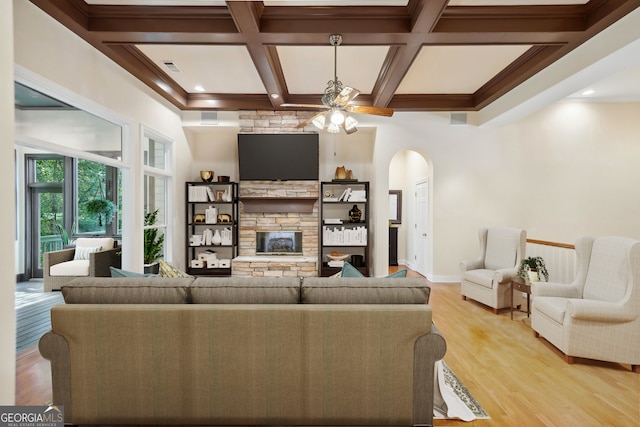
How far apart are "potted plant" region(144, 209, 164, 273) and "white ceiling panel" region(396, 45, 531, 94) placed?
4.13m

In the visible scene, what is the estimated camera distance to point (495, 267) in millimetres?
4859

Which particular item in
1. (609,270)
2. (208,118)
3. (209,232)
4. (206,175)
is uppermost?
(208,118)

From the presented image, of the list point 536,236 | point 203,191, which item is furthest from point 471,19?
point 203,191

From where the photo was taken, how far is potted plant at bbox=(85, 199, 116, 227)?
19.5ft

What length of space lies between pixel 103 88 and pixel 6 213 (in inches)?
111

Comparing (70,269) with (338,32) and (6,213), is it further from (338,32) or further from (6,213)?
(338,32)

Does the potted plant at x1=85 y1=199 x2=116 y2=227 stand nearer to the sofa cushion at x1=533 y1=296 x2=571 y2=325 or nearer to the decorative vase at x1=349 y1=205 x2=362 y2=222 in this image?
the decorative vase at x1=349 y1=205 x2=362 y2=222

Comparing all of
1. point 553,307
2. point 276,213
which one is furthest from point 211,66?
point 553,307

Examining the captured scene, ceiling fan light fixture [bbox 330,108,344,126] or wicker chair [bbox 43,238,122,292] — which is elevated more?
ceiling fan light fixture [bbox 330,108,344,126]

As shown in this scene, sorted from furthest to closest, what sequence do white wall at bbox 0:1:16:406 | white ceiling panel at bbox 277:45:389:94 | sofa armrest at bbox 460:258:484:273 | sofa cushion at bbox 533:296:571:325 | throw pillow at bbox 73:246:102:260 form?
throw pillow at bbox 73:246:102:260, sofa armrest at bbox 460:258:484:273, white ceiling panel at bbox 277:45:389:94, sofa cushion at bbox 533:296:571:325, white wall at bbox 0:1:16:406

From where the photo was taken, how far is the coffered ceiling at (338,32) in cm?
307

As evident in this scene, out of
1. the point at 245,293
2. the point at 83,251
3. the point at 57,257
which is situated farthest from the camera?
the point at 83,251

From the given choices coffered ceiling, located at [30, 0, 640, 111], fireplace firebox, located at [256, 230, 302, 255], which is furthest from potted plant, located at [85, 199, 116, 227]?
fireplace firebox, located at [256, 230, 302, 255]

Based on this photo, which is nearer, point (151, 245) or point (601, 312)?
point (601, 312)
